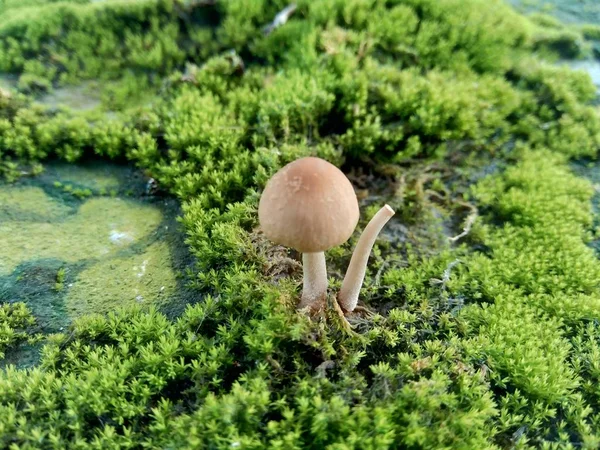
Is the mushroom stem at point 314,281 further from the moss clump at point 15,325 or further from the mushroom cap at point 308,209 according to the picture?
the moss clump at point 15,325

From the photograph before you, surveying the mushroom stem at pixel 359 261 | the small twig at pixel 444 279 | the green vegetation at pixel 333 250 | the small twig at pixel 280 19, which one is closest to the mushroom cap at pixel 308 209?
the mushroom stem at pixel 359 261

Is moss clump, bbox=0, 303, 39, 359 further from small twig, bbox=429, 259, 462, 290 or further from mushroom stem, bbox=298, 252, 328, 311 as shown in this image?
small twig, bbox=429, 259, 462, 290

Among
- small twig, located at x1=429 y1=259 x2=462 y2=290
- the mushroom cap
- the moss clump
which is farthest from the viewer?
small twig, located at x1=429 y1=259 x2=462 y2=290

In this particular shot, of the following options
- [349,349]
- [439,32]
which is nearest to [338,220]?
[349,349]

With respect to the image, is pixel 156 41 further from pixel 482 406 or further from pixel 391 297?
pixel 482 406

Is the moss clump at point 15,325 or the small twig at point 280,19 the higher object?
the small twig at point 280,19

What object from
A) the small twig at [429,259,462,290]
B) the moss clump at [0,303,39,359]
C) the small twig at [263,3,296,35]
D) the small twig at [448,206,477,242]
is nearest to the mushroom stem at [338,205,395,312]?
the small twig at [429,259,462,290]
